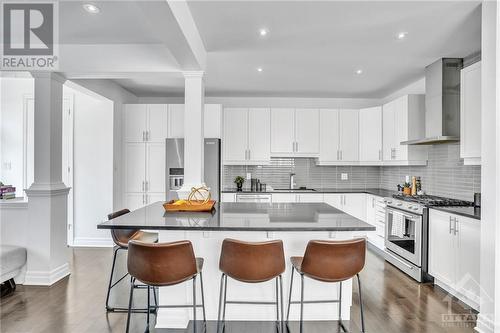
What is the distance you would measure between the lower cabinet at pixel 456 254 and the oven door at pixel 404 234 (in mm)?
147

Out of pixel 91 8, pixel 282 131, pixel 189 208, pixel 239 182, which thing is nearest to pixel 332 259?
pixel 189 208

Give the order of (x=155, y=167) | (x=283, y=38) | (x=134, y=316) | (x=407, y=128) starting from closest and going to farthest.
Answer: (x=134, y=316), (x=283, y=38), (x=407, y=128), (x=155, y=167)

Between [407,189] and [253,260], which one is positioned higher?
[407,189]

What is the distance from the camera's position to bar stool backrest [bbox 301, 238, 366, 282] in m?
2.06

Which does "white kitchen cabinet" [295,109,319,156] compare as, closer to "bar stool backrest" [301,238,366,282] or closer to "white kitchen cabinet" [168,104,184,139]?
"white kitchen cabinet" [168,104,184,139]

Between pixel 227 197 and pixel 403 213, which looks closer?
pixel 403 213

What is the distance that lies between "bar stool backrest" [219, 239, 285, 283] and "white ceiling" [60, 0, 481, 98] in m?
1.74

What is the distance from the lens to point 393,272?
3.88 metres

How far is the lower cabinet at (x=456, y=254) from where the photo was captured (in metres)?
2.82

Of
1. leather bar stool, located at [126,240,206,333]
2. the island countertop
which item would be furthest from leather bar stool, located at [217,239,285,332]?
leather bar stool, located at [126,240,206,333]

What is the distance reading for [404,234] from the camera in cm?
388

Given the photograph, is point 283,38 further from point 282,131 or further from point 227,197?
point 227,197

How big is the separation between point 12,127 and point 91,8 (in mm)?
3657

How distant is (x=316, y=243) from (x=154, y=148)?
386 cm
